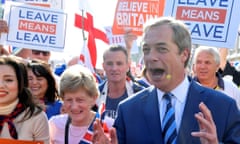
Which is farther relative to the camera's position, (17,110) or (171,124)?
(17,110)

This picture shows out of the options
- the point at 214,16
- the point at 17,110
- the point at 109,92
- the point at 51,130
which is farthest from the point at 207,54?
the point at 17,110

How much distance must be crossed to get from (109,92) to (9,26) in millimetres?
2533

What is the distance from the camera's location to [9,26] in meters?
7.30

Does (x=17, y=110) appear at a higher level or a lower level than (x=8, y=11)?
lower

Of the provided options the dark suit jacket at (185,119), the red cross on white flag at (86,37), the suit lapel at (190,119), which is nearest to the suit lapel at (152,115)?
the dark suit jacket at (185,119)

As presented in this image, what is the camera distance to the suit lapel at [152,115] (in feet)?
9.79

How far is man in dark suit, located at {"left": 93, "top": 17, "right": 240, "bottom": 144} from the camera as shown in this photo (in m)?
2.95

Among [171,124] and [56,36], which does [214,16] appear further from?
[171,124]

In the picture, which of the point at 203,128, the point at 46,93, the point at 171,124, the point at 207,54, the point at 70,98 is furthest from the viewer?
the point at 207,54

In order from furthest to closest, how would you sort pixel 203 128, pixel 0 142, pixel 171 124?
pixel 0 142, pixel 171 124, pixel 203 128

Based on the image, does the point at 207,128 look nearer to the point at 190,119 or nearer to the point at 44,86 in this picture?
the point at 190,119

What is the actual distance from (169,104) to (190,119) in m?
0.16

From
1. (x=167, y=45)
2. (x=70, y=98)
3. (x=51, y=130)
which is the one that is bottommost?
(x=51, y=130)

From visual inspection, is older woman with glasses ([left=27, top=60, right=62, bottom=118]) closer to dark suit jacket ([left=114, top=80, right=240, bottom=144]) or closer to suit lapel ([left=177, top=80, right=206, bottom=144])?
dark suit jacket ([left=114, top=80, right=240, bottom=144])
